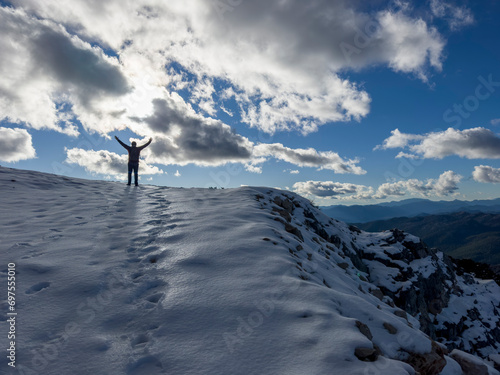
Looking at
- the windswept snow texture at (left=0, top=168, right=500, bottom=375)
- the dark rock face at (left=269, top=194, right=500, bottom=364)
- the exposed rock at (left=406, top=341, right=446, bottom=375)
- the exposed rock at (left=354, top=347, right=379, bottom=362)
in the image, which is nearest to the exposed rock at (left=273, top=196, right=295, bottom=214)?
the dark rock face at (left=269, top=194, right=500, bottom=364)

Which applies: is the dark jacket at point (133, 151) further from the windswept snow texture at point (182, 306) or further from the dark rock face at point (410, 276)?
the dark rock face at point (410, 276)

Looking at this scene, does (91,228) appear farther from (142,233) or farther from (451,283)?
(451,283)

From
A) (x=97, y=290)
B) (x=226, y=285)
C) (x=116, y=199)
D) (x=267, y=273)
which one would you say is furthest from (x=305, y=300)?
(x=116, y=199)

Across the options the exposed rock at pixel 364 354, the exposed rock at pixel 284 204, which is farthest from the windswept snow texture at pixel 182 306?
the exposed rock at pixel 284 204

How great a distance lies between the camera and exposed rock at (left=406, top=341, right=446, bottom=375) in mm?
4449

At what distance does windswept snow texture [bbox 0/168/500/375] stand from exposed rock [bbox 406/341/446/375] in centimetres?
10

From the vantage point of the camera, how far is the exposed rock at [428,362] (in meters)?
4.45

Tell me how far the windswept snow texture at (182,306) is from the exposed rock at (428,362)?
102mm

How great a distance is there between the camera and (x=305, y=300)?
487cm

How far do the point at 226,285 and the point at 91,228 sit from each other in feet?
19.8

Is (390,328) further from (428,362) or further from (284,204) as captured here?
(284,204)

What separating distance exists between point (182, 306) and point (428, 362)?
4.53 m

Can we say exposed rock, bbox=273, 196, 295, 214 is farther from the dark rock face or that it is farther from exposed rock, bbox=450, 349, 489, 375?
exposed rock, bbox=450, 349, 489, 375

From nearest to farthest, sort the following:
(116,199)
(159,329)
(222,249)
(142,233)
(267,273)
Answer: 1. (159,329)
2. (267,273)
3. (222,249)
4. (142,233)
5. (116,199)
